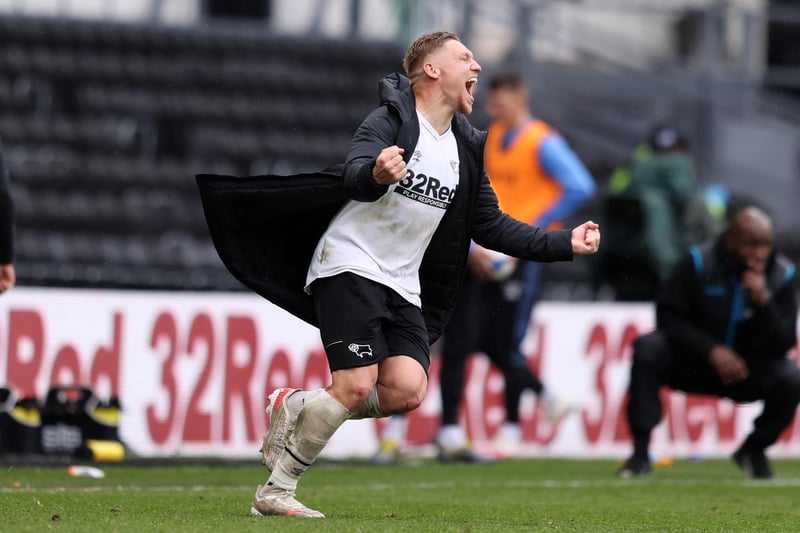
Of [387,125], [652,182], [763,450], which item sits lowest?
[763,450]

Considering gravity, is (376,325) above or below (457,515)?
above

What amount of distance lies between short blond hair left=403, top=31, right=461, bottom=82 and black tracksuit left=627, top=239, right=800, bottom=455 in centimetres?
328

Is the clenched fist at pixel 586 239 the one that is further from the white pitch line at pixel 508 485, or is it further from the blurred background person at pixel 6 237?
the blurred background person at pixel 6 237

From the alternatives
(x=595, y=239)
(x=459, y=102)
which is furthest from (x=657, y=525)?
(x=459, y=102)

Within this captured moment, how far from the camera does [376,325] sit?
5.84m

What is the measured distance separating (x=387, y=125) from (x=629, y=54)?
45.6 ft

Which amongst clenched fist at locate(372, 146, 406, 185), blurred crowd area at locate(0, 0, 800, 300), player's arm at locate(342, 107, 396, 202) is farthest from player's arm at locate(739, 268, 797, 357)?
blurred crowd area at locate(0, 0, 800, 300)

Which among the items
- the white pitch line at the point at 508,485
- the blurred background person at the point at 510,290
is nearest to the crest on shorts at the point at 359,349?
the white pitch line at the point at 508,485

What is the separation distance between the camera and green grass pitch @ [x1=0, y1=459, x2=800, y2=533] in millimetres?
5727

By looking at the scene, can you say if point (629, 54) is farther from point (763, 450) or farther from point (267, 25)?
point (763, 450)

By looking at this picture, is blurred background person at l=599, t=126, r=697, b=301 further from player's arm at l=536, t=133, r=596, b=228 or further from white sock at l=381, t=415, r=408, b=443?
white sock at l=381, t=415, r=408, b=443

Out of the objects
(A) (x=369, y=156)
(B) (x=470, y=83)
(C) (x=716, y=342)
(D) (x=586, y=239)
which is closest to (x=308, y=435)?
(A) (x=369, y=156)

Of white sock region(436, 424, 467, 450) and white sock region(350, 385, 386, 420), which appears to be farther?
white sock region(436, 424, 467, 450)

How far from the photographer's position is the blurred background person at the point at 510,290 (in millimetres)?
9797
